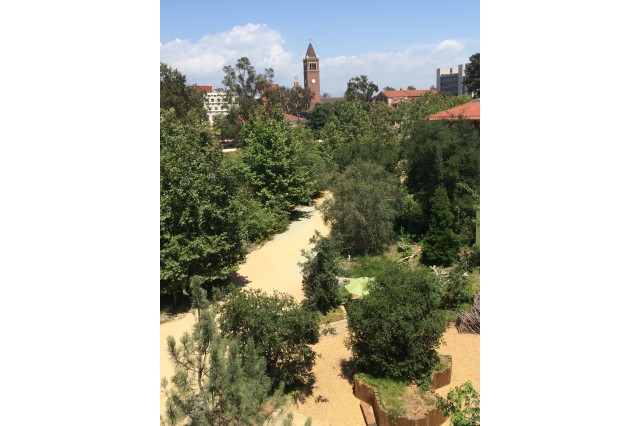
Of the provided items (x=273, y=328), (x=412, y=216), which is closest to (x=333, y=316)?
(x=273, y=328)

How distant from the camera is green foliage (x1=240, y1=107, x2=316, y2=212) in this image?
21453 millimetres

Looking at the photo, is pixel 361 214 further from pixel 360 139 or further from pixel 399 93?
pixel 399 93

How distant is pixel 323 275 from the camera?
12.7 m

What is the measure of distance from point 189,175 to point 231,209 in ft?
5.05

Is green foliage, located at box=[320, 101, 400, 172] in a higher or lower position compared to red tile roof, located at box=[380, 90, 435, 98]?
lower

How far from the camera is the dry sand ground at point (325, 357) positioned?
8.91 metres

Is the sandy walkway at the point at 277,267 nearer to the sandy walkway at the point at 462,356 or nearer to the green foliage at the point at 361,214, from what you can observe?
the green foliage at the point at 361,214

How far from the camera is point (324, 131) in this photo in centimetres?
3256

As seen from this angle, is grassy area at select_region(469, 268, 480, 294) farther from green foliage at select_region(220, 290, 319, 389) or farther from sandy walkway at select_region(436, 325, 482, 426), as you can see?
green foliage at select_region(220, 290, 319, 389)

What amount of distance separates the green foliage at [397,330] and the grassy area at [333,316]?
2.86m

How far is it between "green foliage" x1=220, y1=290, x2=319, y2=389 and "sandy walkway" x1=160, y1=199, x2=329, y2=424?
262 cm

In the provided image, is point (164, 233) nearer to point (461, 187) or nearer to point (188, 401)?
point (188, 401)

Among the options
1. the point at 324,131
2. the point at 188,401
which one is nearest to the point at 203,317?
the point at 188,401

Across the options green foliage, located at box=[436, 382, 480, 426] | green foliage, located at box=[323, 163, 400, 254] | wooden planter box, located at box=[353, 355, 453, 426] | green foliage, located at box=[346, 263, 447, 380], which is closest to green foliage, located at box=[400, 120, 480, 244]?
green foliage, located at box=[323, 163, 400, 254]
